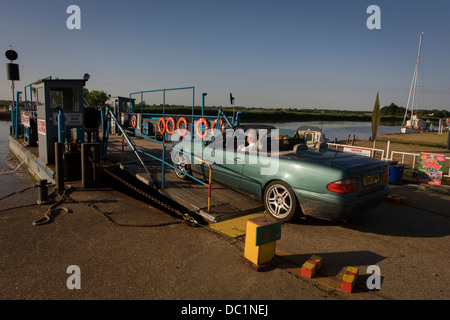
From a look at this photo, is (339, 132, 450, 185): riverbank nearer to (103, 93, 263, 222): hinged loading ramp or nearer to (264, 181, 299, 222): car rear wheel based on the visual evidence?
(103, 93, 263, 222): hinged loading ramp

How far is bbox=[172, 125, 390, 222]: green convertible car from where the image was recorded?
425 centimetres

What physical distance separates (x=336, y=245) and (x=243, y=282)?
1660mm

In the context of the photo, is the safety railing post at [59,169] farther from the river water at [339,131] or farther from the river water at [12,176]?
the river water at [339,131]

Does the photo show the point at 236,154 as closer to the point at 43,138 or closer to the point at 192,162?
the point at 192,162

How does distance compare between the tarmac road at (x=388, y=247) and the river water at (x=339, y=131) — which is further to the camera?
the river water at (x=339, y=131)

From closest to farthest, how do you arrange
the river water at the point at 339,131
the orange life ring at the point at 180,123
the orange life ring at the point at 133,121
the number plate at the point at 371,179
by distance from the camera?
the number plate at the point at 371,179 < the orange life ring at the point at 180,123 < the orange life ring at the point at 133,121 < the river water at the point at 339,131

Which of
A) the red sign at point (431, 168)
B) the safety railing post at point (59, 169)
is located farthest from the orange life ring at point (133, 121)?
the red sign at point (431, 168)

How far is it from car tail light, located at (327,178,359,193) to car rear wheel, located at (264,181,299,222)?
2.03 feet

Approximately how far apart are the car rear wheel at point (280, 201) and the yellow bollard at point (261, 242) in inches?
42.7

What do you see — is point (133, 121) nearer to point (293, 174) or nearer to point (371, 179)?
point (293, 174)

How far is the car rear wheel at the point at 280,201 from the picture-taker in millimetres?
4617

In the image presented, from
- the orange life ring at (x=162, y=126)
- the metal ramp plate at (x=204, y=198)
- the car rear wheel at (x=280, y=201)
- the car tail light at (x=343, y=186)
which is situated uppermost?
the orange life ring at (x=162, y=126)
